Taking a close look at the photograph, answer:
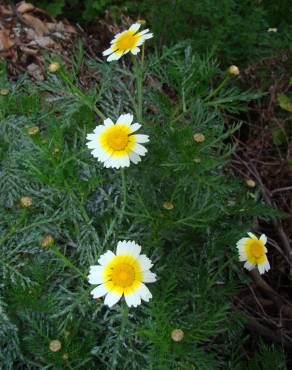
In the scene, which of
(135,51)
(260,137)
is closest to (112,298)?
(135,51)

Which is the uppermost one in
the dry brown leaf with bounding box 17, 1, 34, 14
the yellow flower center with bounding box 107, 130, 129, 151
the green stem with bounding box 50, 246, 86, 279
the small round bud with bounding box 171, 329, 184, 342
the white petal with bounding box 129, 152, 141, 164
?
the yellow flower center with bounding box 107, 130, 129, 151

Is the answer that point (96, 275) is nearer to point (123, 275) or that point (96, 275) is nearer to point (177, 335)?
point (123, 275)

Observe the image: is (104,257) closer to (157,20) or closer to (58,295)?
(58,295)

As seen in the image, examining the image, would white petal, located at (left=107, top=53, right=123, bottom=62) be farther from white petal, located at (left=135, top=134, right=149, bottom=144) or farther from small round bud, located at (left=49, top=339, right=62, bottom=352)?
small round bud, located at (left=49, top=339, right=62, bottom=352)

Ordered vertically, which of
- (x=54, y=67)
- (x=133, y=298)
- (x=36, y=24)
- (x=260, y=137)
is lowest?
(x=260, y=137)

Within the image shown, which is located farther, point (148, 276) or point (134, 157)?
point (134, 157)

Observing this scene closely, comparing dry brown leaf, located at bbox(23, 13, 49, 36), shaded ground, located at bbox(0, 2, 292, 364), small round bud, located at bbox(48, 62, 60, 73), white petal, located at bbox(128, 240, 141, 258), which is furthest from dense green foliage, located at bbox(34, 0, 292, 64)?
white petal, located at bbox(128, 240, 141, 258)

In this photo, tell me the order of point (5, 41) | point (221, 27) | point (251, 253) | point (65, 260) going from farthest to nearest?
1. point (5, 41)
2. point (221, 27)
3. point (251, 253)
4. point (65, 260)

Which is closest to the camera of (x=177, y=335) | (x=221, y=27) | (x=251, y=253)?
(x=177, y=335)

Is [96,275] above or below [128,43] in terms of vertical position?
below
